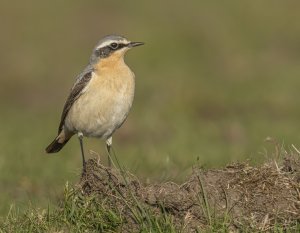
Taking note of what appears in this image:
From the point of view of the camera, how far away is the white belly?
9.55m

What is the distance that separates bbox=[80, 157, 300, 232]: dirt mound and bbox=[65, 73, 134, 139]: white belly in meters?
1.93

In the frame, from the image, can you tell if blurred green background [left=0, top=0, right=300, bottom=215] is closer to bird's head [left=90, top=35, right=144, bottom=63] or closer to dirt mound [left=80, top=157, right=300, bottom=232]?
bird's head [left=90, top=35, right=144, bottom=63]

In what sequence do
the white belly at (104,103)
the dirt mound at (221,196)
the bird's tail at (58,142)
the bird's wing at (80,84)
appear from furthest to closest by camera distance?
the bird's tail at (58,142)
the bird's wing at (80,84)
the white belly at (104,103)
the dirt mound at (221,196)

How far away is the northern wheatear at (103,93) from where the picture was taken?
956 cm

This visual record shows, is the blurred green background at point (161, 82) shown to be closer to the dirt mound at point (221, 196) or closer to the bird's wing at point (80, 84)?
the bird's wing at point (80, 84)

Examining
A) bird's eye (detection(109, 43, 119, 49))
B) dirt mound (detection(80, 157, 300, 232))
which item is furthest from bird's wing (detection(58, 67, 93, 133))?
dirt mound (detection(80, 157, 300, 232))

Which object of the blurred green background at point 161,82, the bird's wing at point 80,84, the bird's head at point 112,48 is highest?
the bird's head at point 112,48

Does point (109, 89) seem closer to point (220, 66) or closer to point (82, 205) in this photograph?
point (82, 205)

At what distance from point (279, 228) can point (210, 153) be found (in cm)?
682

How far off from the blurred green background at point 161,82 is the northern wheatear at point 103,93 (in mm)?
882

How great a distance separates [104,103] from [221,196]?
2.65 metres

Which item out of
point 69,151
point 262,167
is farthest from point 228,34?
point 262,167

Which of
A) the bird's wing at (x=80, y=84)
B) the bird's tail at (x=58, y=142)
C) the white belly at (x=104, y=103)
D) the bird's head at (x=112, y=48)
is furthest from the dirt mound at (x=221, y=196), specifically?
the bird's tail at (x=58, y=142)

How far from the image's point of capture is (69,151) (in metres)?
14.4
